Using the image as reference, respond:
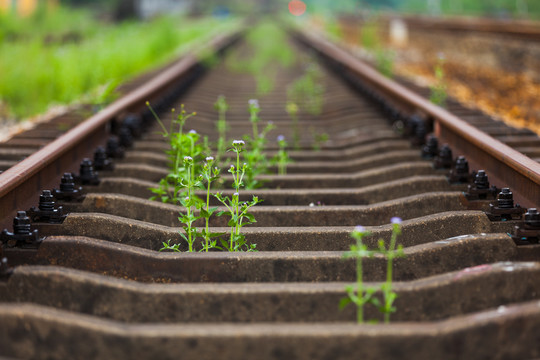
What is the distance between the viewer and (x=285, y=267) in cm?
270

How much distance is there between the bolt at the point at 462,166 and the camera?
3.75 meters

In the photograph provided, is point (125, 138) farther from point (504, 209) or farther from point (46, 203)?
point (504, 209)

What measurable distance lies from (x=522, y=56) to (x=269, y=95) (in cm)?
614

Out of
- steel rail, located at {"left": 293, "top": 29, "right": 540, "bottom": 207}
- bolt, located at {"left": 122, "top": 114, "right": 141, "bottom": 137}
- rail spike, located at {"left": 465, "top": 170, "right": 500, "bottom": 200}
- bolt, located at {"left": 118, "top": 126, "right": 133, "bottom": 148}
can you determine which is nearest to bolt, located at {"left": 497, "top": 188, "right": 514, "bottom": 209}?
steel rail, located at {"left": 293, "top": 29, "right": 540, "bottom": 207}

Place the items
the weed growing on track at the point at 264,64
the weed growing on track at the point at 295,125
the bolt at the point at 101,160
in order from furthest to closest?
1. the weed growing on track at the point at 264,64
2. the weed growing on track at the point at 295,125
3. the bolt at the point at 101,160

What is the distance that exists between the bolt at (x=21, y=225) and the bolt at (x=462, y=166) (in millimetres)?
2272

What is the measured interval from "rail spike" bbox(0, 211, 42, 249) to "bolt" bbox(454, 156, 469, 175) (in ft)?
7.34

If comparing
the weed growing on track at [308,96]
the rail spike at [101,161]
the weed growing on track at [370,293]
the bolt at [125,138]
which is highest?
the weed growing on track at [308,96]

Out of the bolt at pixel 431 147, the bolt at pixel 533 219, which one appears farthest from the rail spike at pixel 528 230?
the bolt at pixel 431 147

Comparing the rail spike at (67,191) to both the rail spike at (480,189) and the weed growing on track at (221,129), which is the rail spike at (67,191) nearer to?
the weed growing on track at (221,129)

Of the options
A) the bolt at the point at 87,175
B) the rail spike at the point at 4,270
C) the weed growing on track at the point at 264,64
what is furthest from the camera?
the weed growing on track at the point at 264,64

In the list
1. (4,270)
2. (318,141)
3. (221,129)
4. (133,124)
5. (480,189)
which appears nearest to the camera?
(4,270)

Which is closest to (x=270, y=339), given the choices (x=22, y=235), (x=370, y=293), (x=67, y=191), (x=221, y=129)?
(x=370, y=293)

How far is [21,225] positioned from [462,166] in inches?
91.7
